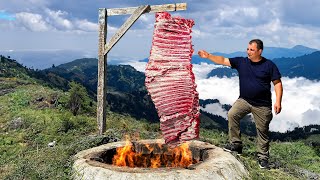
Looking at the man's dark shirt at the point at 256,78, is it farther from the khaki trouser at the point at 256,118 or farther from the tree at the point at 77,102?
the tree at the point at 77,102

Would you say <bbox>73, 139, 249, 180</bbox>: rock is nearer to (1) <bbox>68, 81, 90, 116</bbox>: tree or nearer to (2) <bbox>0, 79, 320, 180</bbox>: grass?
(2) <bbox>0, 79, 320, 180</bbox>: grass

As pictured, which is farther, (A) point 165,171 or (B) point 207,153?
(B) point 207,153

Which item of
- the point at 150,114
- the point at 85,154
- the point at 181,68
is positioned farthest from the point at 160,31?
the point at 150,114

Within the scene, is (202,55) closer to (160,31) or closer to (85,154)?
(160,31)

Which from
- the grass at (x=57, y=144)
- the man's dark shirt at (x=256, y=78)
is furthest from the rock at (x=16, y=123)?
the man's dark shirt at (x=256, y=78)

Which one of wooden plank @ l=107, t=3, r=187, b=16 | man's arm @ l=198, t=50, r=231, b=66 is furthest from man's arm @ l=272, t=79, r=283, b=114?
wooden plank @ l=107, t=3, r=187, b=16

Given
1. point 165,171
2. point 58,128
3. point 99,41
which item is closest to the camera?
point 165,171

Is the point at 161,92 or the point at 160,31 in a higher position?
the point at 160,31

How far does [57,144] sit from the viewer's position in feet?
51.0

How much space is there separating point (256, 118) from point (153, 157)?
2.86m

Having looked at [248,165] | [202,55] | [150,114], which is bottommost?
[150,114]

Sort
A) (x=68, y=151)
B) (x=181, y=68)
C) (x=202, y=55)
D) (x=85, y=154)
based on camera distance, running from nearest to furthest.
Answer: (x=181, y=68) → (x=202, y=55) → (x=85, y=154) → (x=68, y=151)

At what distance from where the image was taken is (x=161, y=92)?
Answer: 8.46 meters

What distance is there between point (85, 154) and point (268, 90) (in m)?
4.70
